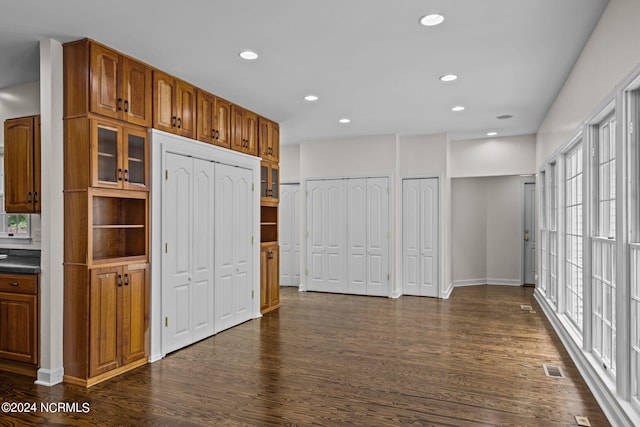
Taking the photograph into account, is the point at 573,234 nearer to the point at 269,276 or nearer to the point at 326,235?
the point at 269,276

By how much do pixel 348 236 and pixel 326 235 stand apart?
412 mm

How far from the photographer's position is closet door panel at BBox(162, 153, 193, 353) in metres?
4.04

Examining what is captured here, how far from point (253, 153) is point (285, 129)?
1.28 meters

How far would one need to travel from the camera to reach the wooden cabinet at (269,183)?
577cm

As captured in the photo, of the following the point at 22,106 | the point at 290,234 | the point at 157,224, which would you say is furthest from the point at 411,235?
the point at 22,106

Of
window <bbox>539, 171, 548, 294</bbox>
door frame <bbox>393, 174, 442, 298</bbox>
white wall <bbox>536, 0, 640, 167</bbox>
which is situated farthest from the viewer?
door frame <bbox>393, 174, 442, 298</bbox>

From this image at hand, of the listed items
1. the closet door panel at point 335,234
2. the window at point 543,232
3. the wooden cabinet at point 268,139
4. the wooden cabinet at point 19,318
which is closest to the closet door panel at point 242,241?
the wooden cabinet at point 268,139

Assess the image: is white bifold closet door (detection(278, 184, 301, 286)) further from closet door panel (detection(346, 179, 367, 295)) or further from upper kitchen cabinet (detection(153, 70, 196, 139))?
upper kitchen cabinet (detection(153, 70, 196, 139))

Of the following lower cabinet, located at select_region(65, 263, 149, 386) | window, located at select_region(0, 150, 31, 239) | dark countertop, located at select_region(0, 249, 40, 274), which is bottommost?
lower cabinet, located at select_region(65, 263, 149, 386)

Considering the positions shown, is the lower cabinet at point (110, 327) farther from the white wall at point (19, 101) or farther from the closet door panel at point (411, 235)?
the closet door panel at point (411, 235)

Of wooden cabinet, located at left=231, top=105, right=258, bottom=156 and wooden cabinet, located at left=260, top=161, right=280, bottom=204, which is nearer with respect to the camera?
wooden cabinet, located at left=231, top=105, right=258, bottom=156

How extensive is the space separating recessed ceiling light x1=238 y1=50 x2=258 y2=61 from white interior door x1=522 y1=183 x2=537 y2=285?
655 centimetres

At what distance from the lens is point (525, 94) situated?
482 centimetres

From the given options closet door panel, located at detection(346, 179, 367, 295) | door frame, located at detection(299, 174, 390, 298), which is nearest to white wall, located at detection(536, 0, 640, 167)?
door frame, located at detection(299, 174, 390, 298)
